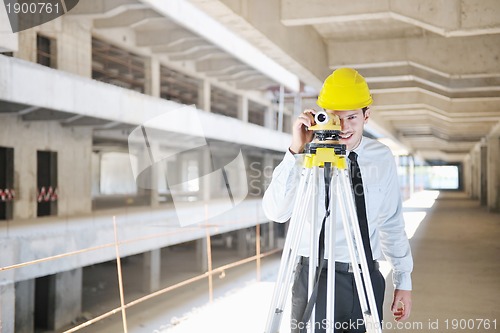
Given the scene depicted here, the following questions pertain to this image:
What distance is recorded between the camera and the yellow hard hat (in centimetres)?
222

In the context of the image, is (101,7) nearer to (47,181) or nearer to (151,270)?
(47,181)

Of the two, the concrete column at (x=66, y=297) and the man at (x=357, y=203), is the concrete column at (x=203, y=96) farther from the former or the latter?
the man at (x=357, y=203)

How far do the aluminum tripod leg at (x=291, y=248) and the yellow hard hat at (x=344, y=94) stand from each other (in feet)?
1.00

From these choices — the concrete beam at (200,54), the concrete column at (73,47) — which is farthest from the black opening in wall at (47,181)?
the concrete beam at (200,54)

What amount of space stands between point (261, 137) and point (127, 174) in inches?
796

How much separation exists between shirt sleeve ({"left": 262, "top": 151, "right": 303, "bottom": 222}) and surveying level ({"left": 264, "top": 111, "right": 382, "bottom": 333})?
5cm

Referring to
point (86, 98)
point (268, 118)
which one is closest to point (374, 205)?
point (86, 98)

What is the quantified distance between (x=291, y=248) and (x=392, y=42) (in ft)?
24.3

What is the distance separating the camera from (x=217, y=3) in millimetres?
4895

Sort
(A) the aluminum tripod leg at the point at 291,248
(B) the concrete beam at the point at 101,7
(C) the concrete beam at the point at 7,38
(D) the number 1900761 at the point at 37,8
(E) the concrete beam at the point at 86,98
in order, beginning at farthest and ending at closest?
(B) the concrete beam at the point at 101,7
(D) the number 1900761 at the point at 37,8
(E) the concrete beam at the point at 86,98
(C) the concrete beam at the point at 7,38
(A) the aluminum tripod leg at the point at 291,248

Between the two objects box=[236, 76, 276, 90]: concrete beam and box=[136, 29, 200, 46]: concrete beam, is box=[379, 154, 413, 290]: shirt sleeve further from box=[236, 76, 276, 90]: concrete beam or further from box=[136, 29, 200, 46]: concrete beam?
box=[236, 76, 276, 90]: concrete beam

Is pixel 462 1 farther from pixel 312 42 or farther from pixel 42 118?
pixel 42 118

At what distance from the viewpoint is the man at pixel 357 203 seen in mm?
2170

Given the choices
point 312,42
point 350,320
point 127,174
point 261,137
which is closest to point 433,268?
point 312,42
